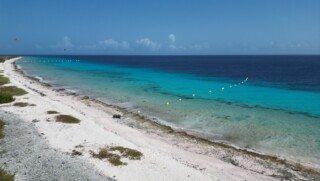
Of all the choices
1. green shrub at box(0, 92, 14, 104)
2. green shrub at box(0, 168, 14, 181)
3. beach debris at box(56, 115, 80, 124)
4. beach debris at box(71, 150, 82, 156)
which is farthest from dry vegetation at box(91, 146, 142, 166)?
green shrub at box(0, 92, 14, 104)

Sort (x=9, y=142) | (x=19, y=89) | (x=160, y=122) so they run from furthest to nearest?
(x=19, y=89)
(x=160, y=122)
(x=9, y=142)

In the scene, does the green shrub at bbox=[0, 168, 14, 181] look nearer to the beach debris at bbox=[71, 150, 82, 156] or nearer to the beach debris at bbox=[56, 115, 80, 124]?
the beach debris at bbox=[71, 150, 82, 156]

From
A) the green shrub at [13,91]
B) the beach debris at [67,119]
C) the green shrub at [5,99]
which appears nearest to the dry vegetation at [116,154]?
the beach debris at [67,119]

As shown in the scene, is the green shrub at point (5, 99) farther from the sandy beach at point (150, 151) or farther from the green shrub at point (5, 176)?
the green shrub at point (5, 176)

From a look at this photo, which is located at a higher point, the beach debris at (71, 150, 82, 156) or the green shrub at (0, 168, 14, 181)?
the green shrub at (0, 168, 14, 181)

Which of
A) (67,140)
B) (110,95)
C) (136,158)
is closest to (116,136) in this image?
(67,140)

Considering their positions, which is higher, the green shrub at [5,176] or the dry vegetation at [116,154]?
the green shrub at [5,176]

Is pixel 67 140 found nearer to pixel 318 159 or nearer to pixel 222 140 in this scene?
pixel 222 140
